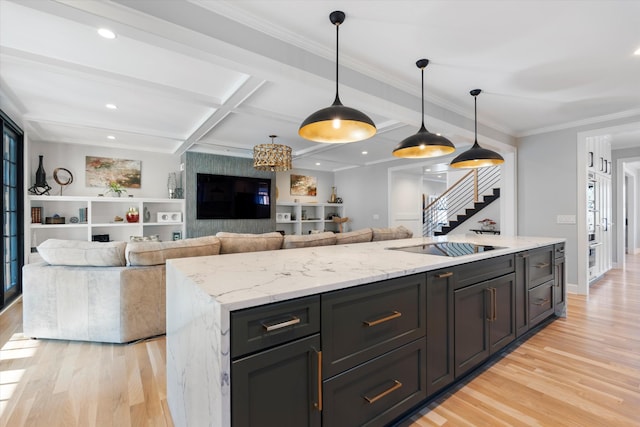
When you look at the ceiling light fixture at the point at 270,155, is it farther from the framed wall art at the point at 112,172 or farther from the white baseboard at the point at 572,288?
the white baseboard at the point at 572,288

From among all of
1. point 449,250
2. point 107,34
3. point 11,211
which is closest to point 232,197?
point 11,211

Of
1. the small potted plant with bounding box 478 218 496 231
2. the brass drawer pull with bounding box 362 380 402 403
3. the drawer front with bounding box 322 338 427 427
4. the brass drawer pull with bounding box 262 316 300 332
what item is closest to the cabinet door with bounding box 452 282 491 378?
the drawer front with bounding box 322 338 427 427

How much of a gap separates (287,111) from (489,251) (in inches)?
109

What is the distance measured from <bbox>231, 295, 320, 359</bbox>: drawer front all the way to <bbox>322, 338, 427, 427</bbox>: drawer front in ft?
0.94

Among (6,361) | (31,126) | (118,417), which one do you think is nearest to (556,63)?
(118,417)

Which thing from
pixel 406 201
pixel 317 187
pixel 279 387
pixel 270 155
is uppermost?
pixel 270 155

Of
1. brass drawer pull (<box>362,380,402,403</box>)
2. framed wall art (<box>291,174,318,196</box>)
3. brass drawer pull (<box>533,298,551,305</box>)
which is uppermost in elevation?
framed wall art (<box>291,174,318,196</box>)

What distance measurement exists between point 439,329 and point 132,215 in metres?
5.74

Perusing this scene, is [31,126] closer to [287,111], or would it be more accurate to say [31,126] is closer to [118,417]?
[287,111]

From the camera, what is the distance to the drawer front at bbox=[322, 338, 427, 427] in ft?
3.99

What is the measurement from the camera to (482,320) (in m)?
1.99

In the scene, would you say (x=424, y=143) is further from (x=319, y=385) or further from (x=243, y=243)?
(x=319, y=385)

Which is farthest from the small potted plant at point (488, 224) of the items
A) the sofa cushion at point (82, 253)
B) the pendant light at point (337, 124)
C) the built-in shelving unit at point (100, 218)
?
the sofa cushion at point (82, 253)

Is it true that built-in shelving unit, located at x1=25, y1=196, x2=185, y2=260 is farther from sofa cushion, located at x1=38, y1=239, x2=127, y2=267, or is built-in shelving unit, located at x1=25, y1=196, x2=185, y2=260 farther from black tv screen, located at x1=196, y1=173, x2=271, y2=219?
sofa cushion, located at x1=38, y1=239, x2=127, y2=267
